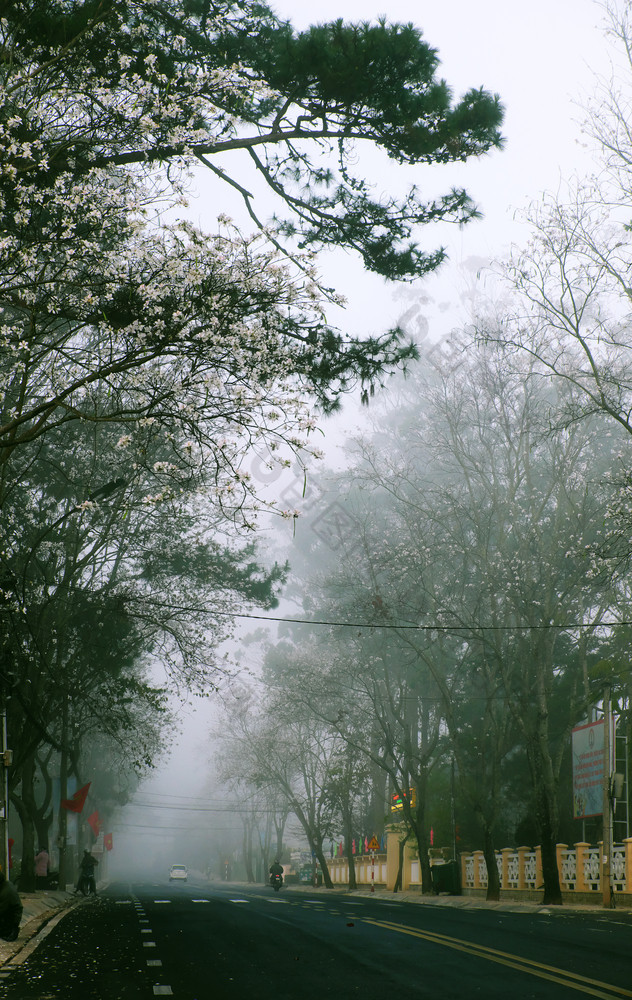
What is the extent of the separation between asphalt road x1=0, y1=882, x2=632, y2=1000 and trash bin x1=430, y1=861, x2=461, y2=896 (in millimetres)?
18036

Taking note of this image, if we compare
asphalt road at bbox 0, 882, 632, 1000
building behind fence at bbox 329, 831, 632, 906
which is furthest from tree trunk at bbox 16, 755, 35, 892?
building behind fence at bbox 329, 831, 632, 906

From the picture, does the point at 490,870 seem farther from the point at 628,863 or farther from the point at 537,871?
the point at 628,863

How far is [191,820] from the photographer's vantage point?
14562 cm

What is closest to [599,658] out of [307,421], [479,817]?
[479,817]

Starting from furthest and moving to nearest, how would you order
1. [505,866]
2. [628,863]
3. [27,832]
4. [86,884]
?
[86,884] < [505,866] < [27,832] < [628,863]

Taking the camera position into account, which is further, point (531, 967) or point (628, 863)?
point (628, 863)

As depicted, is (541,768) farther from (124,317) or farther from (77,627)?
(124,317)

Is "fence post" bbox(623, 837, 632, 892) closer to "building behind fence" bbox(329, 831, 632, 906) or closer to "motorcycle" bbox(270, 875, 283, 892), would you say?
"building behind fence" bbox(329, 831, 632, 906)

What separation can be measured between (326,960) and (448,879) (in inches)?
1011

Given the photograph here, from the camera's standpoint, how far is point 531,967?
9.91 meters

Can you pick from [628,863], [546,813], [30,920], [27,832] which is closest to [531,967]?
[30,920]

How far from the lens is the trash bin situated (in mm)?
34594

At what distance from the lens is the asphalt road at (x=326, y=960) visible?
8.71 metres

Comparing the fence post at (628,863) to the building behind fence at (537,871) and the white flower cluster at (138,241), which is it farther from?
the white flower cluster at (138,241)
